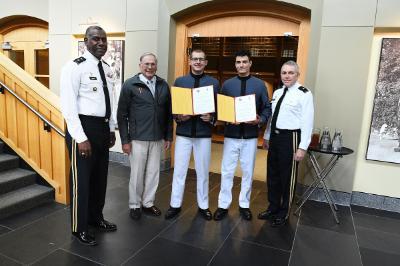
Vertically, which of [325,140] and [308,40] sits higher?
[308,40]

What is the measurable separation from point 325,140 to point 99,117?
8.22ft

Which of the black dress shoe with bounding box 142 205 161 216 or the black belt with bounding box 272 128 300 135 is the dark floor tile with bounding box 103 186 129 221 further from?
the black belt with bounding box 272 128 300 135

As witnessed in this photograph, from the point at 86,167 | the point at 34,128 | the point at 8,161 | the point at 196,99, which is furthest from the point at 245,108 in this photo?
the point at 8,161

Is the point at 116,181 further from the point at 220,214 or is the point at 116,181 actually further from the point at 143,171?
the point at 220,214

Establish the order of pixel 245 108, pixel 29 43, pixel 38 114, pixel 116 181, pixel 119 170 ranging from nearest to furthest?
pixel 245 108 < pixel 38 114 < pixel 116 181 < pixel 119 170 < pixel 29 43

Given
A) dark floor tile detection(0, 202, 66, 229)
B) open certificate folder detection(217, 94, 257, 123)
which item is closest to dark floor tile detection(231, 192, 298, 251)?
open certificate folder detection(217, 94, 257, 123)

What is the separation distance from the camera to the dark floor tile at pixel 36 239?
2417 millimetres

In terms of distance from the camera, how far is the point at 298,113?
302 cm

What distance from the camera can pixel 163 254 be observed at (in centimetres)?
252

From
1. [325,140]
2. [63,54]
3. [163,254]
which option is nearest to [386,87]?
[325,140]

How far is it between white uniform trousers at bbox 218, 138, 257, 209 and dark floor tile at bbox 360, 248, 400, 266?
1.21 meters

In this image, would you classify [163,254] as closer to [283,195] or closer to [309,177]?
[283,195]

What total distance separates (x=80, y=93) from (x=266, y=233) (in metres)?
2.21

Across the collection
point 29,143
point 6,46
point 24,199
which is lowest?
point 24,199
